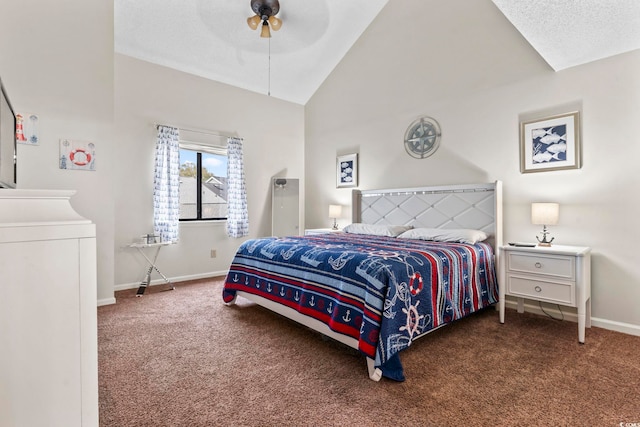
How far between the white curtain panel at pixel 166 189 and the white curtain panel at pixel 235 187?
0.81 metres

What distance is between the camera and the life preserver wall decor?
3.19 m

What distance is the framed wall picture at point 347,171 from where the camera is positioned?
4.88 metres

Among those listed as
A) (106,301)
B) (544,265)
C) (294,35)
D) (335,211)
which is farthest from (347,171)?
(106,301)

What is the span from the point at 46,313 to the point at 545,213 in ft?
11.2

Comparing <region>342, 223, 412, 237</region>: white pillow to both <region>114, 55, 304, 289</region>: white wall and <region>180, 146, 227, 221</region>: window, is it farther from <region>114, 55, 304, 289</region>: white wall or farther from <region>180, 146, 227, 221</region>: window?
<region>180, 146, 227, 221</region>: window

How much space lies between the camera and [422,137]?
406cm

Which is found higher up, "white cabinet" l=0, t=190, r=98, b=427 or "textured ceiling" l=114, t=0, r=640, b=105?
"textured ceiling" l=114, t=0, r=640, b=105

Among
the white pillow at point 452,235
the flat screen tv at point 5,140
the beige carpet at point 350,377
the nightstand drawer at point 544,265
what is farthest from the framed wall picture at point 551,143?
the flat screen tv at point 5,140

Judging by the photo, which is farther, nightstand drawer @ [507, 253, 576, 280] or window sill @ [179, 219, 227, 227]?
window sill @ [179, 219, 227, 227]

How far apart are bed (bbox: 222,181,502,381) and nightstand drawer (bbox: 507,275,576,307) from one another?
25 centimetres

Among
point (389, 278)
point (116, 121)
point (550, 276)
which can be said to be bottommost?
point (550, 276)

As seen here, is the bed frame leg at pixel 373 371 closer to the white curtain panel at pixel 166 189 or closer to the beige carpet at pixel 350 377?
the beige carpet at pixel 350 377

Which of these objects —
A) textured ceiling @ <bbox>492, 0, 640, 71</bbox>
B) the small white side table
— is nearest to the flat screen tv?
the small white side table

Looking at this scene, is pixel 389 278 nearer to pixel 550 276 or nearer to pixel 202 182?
pixel 550 276
